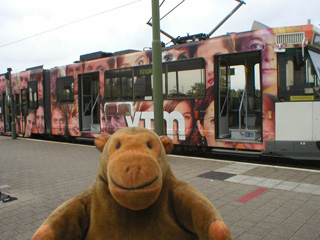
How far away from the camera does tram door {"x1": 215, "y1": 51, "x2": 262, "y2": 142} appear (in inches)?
362

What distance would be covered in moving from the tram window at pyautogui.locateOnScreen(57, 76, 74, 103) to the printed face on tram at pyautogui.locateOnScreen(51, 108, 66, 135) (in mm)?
526

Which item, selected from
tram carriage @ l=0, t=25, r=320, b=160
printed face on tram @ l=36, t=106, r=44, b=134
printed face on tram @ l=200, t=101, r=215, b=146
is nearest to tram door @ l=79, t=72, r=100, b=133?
tram carriage @ l=0, t=25, r=320, b=160

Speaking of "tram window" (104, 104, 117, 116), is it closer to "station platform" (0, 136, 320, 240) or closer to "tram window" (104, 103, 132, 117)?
"tram window" (104, 103, 132, 117)

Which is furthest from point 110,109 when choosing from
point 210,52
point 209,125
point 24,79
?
point 24,79

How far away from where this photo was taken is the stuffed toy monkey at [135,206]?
194cm

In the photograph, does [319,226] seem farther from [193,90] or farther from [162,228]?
[193,90]

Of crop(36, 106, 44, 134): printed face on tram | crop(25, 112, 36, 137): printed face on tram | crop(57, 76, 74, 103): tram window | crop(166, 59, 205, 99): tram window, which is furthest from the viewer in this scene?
crop(25, 112, 36, 137): printed face on tram

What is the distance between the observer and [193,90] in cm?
912

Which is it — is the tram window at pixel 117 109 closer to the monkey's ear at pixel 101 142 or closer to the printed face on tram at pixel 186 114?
the printed face on tram at pixel 186 114

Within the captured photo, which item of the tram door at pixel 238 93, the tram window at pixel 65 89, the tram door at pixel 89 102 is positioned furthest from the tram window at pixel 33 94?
the tram door at pixel 238 93

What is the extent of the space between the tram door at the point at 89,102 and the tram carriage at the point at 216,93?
4cm

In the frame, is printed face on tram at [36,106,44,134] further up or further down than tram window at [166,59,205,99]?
further down

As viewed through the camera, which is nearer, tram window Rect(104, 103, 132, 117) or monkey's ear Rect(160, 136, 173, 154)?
monkey's ear Rect(160, 136, 173, 154)

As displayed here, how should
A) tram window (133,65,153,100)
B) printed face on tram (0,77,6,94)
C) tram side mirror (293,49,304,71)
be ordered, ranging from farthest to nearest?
printed face on tram (0,77,6,94) < tram window (133,65,153,100) < tram side mirror (293,49,304,71)
